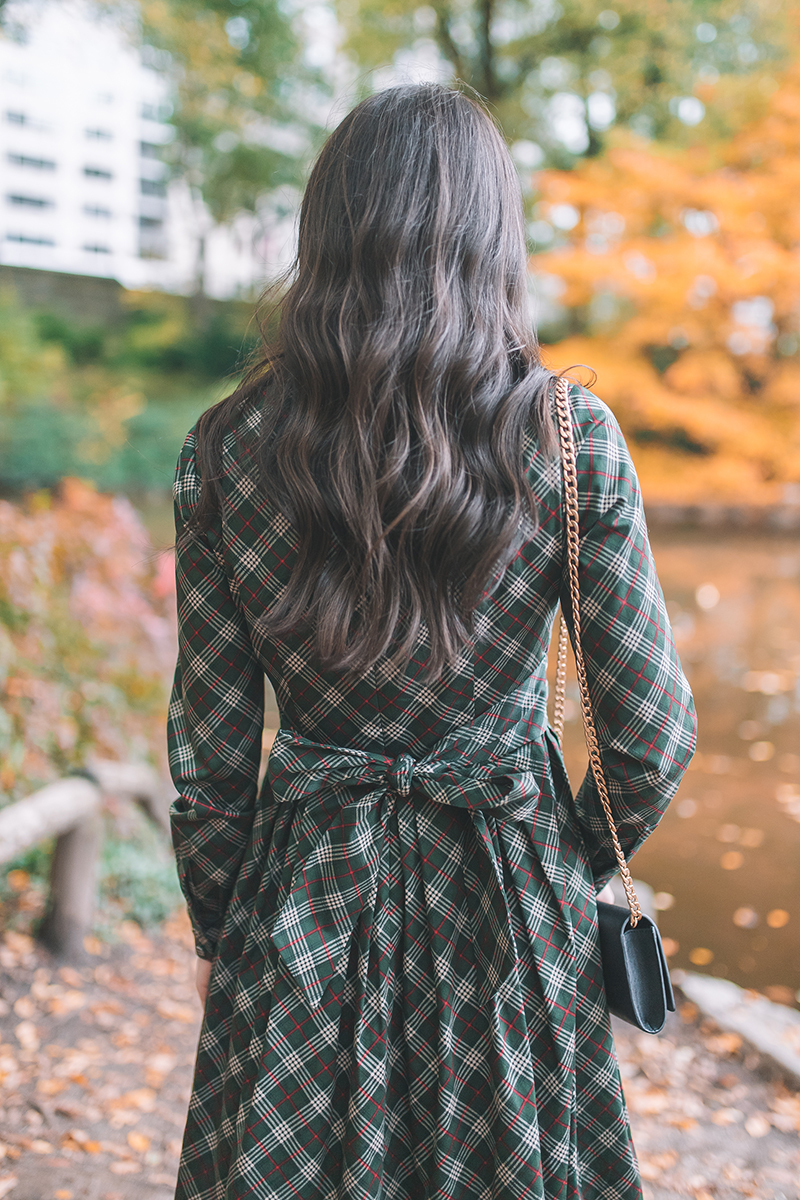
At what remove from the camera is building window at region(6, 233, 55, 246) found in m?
9.85

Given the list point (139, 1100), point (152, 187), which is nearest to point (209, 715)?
point (139, 1100)

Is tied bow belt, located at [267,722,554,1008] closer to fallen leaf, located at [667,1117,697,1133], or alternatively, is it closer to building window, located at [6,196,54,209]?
fallen leaf, located at [667,1117,697,1133]

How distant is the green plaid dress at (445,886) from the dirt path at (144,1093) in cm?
117

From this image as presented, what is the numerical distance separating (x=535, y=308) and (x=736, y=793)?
111 inches

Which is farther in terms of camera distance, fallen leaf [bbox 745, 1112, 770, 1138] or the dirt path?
fallen leaf [bbox 745, 1112, 770, 1138]

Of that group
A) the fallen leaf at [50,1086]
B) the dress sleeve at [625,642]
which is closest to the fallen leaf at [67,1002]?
the fallen leaf at [50,1086]

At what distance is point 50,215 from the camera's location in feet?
31.5

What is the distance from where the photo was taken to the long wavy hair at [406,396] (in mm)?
851

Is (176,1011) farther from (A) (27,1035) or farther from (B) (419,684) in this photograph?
(B) (419,684)

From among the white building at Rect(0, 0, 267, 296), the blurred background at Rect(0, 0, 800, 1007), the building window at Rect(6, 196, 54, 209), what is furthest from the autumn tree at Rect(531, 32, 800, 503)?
the building window at Rect(6, 196, 54, 209)

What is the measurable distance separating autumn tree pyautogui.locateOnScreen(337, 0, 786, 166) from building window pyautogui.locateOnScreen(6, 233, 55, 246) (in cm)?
418

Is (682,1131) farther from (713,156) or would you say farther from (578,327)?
(578,327)

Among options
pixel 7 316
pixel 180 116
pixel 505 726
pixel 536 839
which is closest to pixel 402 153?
pixel 505 726

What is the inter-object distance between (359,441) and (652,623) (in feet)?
1.15
